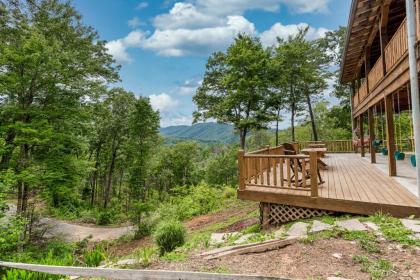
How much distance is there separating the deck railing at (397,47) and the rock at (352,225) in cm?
346

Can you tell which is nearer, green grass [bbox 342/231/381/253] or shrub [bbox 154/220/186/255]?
green grass [bbox 342/231/381/253]

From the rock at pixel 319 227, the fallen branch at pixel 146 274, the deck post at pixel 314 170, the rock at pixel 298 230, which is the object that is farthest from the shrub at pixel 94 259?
the deck post at pixel 314 170

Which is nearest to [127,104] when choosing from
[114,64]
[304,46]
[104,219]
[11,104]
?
[114,64]

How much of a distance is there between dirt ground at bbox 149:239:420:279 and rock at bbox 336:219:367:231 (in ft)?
1.65

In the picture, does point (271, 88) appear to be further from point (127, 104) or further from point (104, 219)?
point (104, 219)

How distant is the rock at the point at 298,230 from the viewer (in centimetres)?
414

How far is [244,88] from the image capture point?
17172mm

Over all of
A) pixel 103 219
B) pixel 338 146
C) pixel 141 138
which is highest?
pixel 141 138

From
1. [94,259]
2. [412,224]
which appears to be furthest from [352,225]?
[94,259]

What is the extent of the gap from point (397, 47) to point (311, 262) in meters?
5.18

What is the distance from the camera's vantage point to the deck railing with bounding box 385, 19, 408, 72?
511 cm

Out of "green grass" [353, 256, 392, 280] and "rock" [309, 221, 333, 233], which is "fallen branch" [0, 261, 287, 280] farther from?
"rock" [309, 221, 333, 233]

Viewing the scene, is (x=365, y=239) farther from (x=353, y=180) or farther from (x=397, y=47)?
(x=397, y=47)

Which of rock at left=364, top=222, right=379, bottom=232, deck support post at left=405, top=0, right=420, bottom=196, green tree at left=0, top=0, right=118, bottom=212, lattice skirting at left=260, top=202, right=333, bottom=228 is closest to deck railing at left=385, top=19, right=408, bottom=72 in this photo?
deck support post at left=405, top=0, right=420, bottom=196
